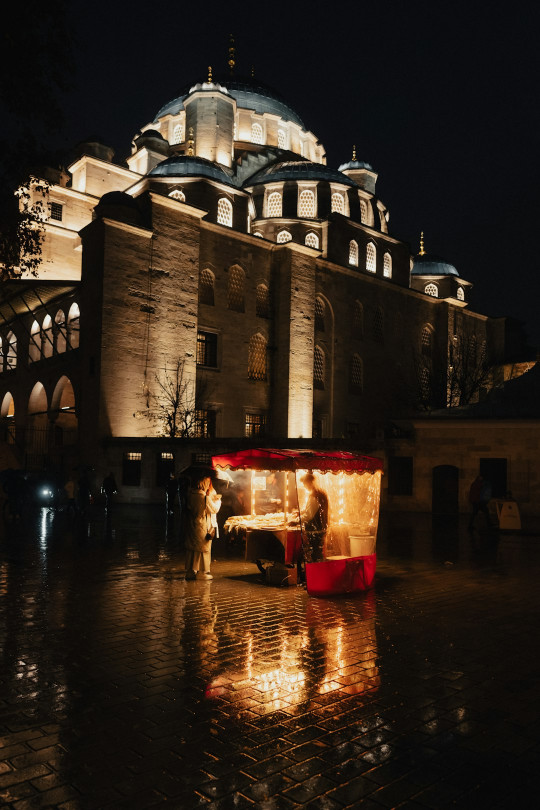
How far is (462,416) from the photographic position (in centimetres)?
2084

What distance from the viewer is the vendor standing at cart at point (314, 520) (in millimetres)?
8445

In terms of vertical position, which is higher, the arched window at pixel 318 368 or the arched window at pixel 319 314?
the arched window at pixel 319 314

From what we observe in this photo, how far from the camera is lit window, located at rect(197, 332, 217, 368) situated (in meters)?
32.8

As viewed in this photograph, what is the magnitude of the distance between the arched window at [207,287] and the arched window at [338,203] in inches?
490

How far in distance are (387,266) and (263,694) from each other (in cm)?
4207

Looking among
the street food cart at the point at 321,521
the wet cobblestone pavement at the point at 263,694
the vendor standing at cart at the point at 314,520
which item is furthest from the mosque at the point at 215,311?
the wet cobblestone pavement at the point at 263,694

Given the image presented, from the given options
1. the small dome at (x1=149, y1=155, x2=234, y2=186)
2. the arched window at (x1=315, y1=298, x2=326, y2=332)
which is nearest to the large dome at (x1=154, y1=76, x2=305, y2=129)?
the small dome at (x1=149, y1=155, x2=234, y2=186)

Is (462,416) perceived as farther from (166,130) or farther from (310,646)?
(166,130)

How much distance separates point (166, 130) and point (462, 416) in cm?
3769

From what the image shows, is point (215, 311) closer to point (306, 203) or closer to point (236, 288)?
point (236, 288)

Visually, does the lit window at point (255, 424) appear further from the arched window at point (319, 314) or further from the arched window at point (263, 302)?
the arched window at point (319, 314)

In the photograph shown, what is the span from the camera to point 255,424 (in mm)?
34969

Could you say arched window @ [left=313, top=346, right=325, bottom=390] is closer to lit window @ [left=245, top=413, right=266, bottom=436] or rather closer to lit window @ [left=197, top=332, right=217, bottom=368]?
lit window @ [left=245, top=413, right=266, bottom=436]

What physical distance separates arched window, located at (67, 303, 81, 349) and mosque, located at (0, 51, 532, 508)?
0.12 m
